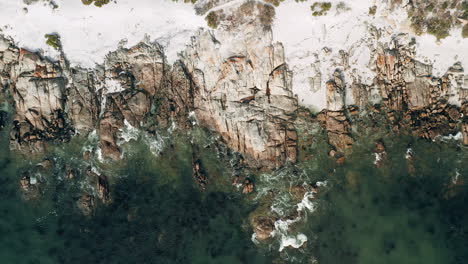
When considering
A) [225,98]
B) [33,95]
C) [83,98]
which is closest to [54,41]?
[33,95]

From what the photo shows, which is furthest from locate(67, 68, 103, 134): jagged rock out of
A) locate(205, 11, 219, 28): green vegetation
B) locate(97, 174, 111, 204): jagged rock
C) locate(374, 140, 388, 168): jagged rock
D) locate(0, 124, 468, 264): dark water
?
locate(374, 140, 388, 168): jagged rock

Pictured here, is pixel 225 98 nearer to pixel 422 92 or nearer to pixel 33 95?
pixel 33 95

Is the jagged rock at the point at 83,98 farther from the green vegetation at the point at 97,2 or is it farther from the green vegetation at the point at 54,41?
the green vegetation at the point at 97,2

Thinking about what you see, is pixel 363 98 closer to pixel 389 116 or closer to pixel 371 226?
pixel 389 116

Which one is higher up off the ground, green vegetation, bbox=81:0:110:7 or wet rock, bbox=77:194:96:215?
green vegetation, bbox=81:0:110:7

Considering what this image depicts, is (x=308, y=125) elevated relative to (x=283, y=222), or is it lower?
elevated

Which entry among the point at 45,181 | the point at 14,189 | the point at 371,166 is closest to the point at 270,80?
the point at 371,166

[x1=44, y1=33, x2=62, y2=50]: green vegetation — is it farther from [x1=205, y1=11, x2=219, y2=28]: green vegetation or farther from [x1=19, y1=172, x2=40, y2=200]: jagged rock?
[x1=205, y1=11, x2=219, y2=28]: green vegetation
